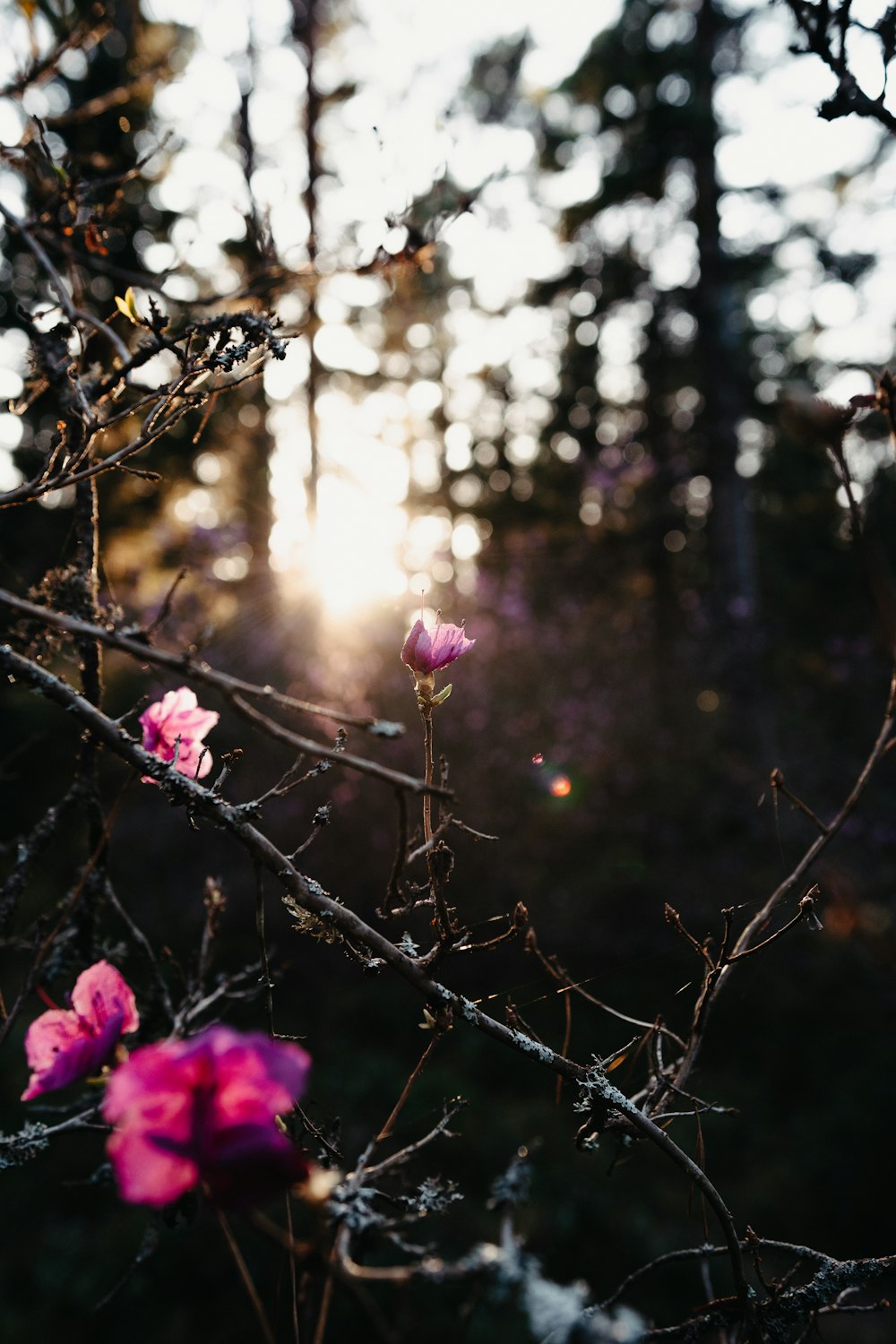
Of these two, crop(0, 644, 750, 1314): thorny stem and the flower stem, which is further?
the flower stem

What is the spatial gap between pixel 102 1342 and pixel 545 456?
8822 mm

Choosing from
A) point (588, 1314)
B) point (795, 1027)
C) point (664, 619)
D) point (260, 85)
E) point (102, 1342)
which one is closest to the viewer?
point (588, 1314)

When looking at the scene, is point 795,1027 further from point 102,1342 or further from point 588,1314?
point 588,1314

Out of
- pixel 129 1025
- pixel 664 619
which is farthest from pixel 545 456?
pixel 129 1025

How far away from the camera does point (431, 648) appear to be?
104 centimetres

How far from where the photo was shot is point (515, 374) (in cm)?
1089

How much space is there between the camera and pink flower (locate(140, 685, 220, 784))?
3.50ft

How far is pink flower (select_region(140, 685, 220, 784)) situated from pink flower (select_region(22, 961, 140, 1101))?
275 millimetres

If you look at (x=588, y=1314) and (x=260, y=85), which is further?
(x=260, y=85)

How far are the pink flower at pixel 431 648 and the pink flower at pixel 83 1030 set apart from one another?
49 cm

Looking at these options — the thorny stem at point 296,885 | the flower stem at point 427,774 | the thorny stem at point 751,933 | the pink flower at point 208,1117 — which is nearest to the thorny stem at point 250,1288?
the pink flower at point 208,1117

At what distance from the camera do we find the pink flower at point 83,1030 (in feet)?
2.86

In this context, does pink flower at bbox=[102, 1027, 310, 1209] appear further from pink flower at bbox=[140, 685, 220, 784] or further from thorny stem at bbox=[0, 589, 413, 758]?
pink flower at bbox=[140, 685, 220, 784]

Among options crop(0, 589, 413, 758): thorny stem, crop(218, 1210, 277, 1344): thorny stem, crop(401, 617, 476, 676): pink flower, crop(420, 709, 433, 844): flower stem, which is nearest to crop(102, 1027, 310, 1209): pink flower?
crop(218, 1210, 277, 1344): thorny stem
